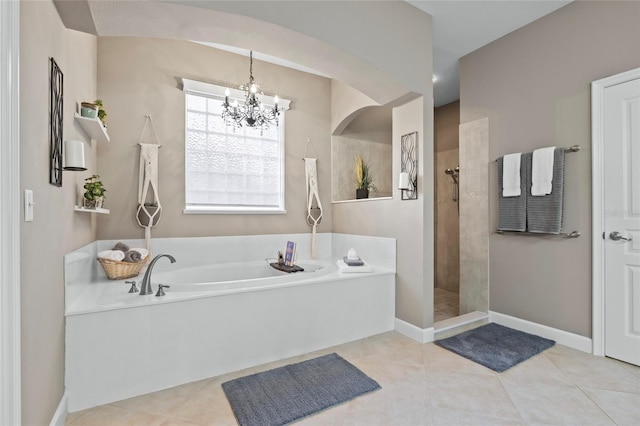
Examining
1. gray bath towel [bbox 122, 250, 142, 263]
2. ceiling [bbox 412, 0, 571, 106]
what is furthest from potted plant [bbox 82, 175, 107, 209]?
ceiling [bbox 412, 0, 571, 106]

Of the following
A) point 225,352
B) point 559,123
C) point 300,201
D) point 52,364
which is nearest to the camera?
point 52,364

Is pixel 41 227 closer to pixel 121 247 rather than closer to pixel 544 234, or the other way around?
pixel 121 247

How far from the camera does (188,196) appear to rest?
10.9ft

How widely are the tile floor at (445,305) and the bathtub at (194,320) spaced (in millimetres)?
914

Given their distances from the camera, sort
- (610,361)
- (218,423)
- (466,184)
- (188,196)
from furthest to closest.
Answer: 1. (466,184)
2. (188,196)
3. (610,361)
4. (218,423)

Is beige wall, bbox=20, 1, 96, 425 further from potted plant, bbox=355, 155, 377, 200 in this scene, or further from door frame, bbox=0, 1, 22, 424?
potted plant, bbox=355, 155, 377, 200

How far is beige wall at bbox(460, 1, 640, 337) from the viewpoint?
2504 mm

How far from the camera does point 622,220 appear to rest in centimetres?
235

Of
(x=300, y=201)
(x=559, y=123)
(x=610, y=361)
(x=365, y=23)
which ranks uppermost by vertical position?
(x=365, y=23)

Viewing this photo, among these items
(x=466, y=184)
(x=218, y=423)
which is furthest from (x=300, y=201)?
(x=218, y=423)

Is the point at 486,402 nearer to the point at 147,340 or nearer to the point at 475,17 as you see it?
the point at 147,340

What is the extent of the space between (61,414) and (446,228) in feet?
15.2

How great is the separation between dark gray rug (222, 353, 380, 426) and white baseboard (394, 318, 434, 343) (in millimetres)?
816

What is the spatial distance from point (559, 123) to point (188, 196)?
3582mm
